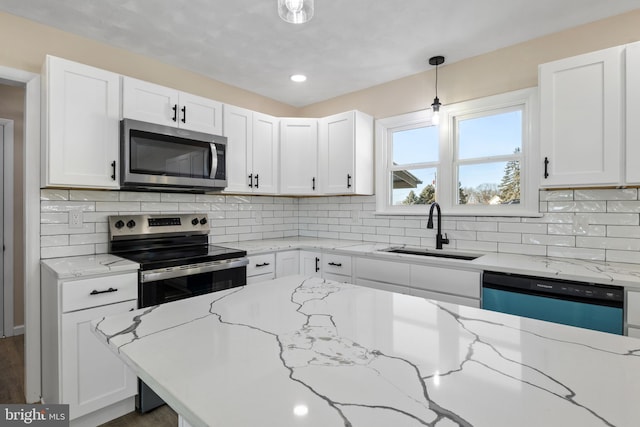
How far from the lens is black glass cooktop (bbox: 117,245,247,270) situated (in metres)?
2.13

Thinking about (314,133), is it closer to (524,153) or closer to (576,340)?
(524,153)

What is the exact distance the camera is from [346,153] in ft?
10.5

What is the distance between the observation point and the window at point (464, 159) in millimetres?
2561

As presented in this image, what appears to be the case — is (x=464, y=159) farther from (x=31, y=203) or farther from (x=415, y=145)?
(x=31, y=203)

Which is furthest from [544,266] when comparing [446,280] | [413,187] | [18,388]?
[18,388]

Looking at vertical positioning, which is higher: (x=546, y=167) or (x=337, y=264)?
(x=546, y=167)

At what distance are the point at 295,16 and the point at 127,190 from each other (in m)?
2.03

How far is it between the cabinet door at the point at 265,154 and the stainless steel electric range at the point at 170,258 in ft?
2.06

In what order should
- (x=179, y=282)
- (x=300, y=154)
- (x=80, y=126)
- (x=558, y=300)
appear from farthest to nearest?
(x=300, y=154) → (x=179, y=282) → (x=80, y=126) → (x=558, y=300)

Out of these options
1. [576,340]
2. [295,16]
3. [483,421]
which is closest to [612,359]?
[576,340]

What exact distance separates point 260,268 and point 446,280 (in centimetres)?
149

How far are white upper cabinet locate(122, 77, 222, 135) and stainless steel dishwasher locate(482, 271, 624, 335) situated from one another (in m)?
2.39

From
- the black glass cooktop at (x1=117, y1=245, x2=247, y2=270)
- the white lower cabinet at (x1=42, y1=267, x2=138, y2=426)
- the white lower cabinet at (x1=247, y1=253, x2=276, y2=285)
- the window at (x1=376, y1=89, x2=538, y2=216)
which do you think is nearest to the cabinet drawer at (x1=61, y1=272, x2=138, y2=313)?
the white lower cabinet at (x1=42, y1=267, x2=138, y2=426)

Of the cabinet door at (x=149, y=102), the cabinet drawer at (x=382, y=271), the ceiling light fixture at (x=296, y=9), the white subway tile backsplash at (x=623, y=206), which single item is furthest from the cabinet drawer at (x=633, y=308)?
the cabinet door at (x=149, y=102)
